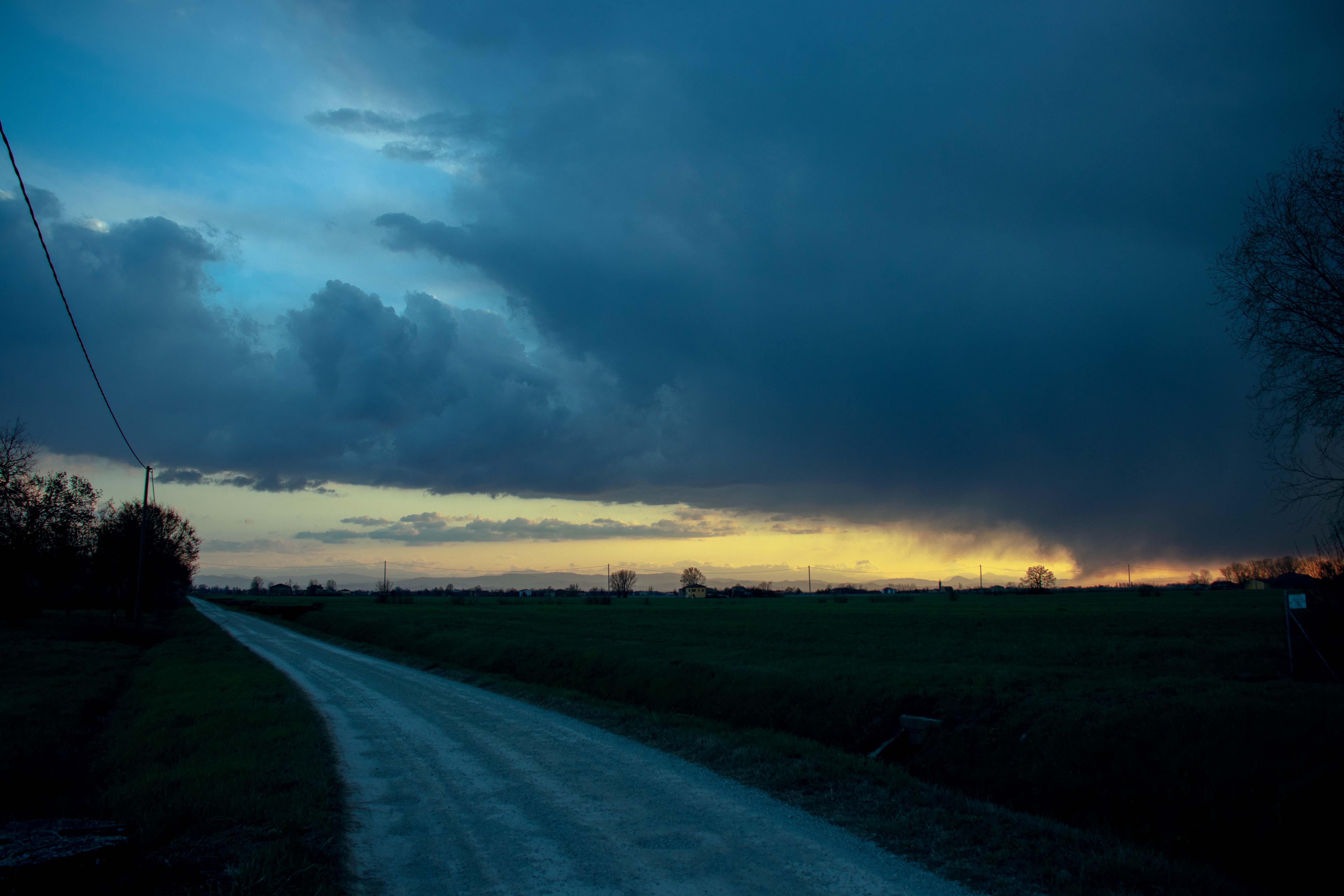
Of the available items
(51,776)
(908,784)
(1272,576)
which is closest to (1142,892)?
(908,784)

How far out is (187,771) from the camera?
13.1 meters

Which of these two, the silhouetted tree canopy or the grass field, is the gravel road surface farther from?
the silhouetted tree canopy

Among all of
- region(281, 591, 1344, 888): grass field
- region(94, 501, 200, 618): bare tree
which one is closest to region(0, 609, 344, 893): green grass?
region(281, 591, 1344, 888): grass field

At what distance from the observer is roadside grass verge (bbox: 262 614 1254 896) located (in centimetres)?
817

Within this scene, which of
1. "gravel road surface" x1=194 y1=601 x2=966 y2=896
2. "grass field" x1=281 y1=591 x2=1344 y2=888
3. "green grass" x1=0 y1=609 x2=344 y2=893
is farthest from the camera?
"grass field" x1=281 y1=591 x2=1344 y2=888

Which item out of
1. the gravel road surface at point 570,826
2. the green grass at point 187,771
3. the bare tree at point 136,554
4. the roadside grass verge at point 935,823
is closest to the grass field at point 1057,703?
the roadside grass verge at point 935,823

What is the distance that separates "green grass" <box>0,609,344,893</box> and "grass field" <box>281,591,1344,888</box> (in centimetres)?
1176

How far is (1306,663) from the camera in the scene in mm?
19625

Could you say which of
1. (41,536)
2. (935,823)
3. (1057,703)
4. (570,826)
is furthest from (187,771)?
(41,536)

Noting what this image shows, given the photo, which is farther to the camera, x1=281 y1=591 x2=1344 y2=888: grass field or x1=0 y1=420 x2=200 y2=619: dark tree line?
x1=0 y1=420 x2=200 y2=619: dark tree line

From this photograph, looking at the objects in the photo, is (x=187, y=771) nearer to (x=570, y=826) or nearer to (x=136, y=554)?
(x=570, y=826)

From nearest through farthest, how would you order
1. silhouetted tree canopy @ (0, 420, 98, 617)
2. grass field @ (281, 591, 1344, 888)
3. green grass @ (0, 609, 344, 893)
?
green grass @ (0, 609, 344, 893), grass field @ (281, 591, 1344, 888), silhouetted tree canopy @ (0, 420, 98, 617)

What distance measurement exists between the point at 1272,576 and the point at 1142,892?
22933 centimetres

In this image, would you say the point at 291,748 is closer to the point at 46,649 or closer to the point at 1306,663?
the point at 1306,663
